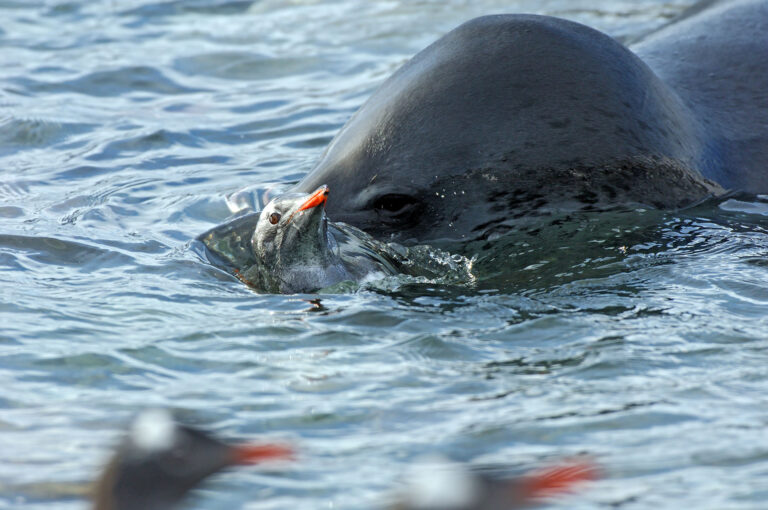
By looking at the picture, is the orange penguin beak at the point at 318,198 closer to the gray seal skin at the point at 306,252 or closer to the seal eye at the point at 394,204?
the gray seal skin at the point at 306,252

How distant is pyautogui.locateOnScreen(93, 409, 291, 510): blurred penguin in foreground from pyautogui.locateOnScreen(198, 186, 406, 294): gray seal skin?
1.87 metres

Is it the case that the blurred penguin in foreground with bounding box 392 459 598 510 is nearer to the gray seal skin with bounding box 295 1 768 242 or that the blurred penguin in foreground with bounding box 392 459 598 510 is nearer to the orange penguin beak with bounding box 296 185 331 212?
the orange penguin beak with bounding box 296 185 331 212

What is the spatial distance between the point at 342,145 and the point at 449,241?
70 centimetres

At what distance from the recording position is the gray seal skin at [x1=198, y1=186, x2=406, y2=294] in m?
4.17

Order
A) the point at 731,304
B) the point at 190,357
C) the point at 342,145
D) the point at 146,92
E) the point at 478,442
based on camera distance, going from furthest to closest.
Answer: the point at 146,92 < the point at 342,145 < the point at 731,304 < the point at 190,357 < the point at 478,442

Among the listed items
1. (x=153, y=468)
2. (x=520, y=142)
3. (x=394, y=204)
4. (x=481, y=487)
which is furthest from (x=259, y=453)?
(x=520, y=142)

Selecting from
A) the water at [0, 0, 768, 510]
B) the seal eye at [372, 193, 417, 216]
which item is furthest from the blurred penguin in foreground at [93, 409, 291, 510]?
the seal eye at [372, 193, 417, 216]

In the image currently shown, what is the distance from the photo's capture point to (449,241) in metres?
4.32

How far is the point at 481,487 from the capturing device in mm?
2004

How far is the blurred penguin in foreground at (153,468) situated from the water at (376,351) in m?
0.33

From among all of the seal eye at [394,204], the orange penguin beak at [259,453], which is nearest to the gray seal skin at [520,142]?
the seal eye at [394,204]

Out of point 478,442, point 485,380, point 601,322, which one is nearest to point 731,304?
point 601,322

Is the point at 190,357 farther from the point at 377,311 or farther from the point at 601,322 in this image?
the point at 601,322

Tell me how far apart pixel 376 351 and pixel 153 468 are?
→ 1.40 metres
